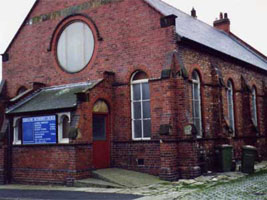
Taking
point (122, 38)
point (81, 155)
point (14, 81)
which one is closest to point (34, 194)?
point (81, 155)

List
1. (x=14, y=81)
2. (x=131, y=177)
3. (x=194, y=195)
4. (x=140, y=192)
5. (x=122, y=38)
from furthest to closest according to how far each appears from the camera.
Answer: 1. (x=14, y=81)
2. (x=122, y=38)
3. (x=131, y=177)
4. (x=140, y=192)
5. (x=194, y=195)

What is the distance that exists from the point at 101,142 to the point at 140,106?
7.29 ft

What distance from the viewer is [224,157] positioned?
15.6 metres

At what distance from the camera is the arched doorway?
15.0 metres

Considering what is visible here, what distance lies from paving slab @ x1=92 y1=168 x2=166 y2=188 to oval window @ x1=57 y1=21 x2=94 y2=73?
17.3 ft

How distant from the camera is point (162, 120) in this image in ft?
46.8

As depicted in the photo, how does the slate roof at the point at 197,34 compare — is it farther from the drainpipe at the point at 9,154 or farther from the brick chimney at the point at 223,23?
the drainpipe at the point at 9,154

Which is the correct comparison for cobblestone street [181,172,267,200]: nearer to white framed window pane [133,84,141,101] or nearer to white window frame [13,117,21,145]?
white framed window pane [133,84,141,101]

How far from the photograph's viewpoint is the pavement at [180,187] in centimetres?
1013

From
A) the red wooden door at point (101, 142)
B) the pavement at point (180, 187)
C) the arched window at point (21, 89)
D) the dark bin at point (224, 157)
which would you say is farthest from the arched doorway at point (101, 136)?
the arched window at point (21, 89)

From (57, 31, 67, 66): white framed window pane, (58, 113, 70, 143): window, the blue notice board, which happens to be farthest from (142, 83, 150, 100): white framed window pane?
(57, 31, 67, 66): white framed window pane

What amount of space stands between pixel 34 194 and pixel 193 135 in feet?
20.1

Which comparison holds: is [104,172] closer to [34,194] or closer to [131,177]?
[131,177]

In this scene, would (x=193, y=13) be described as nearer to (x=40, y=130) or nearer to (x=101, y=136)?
(x=101, y=136)
